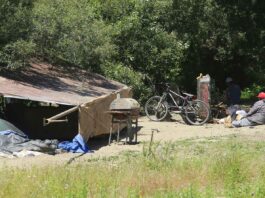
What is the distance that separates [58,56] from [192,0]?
423 inches

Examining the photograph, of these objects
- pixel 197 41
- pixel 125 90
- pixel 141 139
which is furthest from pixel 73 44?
pixel 197 41

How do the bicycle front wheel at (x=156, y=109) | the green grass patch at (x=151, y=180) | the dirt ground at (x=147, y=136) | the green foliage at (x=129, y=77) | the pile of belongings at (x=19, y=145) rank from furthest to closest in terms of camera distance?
the green foliage at (x=129, y=77) → the bicycle front wheel at (x=156, y=109) → the pile of belongings at (x=19, y=145) → the dirt ground at (x=147, y=136) → the green grass patch at (x=151, y=180)

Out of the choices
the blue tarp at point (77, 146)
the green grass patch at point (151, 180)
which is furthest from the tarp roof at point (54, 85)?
the green grass patch at point (151, 180)

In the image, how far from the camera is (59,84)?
16.6m

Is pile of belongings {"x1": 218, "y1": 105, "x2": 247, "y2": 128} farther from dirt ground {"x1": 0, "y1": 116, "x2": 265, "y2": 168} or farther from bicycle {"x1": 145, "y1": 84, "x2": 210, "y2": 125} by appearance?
bicycle {"x1": 145, "y1": 84, "x2": 210, "y2": 125}

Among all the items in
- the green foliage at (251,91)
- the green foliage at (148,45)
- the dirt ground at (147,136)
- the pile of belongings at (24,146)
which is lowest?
the green foliage at (251,91)

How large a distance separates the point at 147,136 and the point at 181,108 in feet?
10.9

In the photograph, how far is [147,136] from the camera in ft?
54.7

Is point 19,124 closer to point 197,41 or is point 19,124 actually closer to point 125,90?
point 125,90

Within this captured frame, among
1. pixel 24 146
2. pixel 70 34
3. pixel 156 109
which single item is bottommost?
pixel 156 109

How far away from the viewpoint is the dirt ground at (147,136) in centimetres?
1194

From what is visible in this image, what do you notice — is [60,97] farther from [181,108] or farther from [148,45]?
[148,45]

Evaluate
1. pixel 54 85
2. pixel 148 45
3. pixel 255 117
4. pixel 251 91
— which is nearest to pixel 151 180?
pixel 54 85

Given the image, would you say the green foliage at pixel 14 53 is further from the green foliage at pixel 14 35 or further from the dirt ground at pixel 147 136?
the dirt ground at pixel 147 136
